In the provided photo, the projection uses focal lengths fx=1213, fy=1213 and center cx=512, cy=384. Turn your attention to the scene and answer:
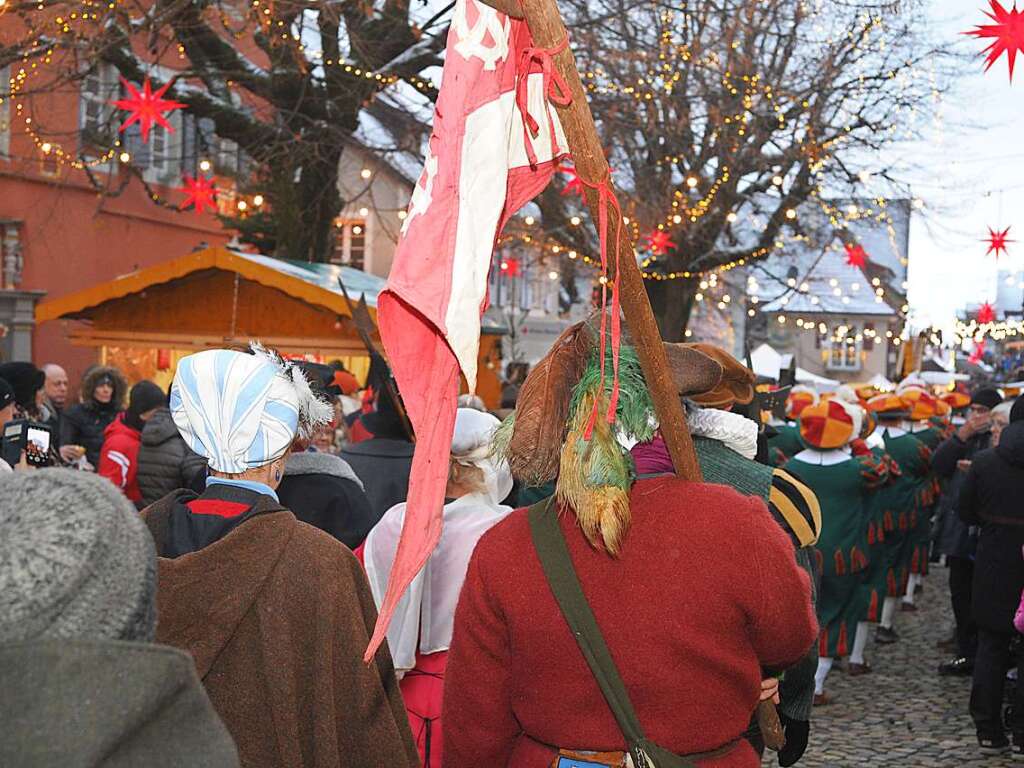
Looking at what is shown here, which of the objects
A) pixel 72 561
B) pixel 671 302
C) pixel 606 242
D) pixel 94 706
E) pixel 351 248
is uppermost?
pixel 351 248

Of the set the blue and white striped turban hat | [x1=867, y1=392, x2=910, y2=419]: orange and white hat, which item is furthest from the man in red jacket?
[x1=867, y1=392, x2=910, y2=419]: orange and white hat

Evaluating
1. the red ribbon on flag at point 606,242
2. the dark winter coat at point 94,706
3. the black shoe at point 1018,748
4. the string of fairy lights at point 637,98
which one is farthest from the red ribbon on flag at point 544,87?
the black shoe at point 1018,748

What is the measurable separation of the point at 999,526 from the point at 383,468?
375 centimetres

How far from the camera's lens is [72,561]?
1.41 m

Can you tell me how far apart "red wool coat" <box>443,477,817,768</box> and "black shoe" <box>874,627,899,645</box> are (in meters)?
8.24

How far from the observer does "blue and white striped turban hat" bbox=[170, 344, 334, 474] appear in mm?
2965

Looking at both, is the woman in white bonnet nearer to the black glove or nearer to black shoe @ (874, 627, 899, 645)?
the black glove

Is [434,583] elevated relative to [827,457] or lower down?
lower down

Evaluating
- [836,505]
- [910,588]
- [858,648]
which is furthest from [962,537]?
[910,588]

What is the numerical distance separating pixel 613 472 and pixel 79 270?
74.2ft

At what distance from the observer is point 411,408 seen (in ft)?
8.25

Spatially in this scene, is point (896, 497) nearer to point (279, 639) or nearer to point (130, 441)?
point (130, 441)

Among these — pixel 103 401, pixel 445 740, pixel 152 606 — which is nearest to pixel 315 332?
pixel 103 401

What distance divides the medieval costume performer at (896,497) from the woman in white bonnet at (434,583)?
5.48m
